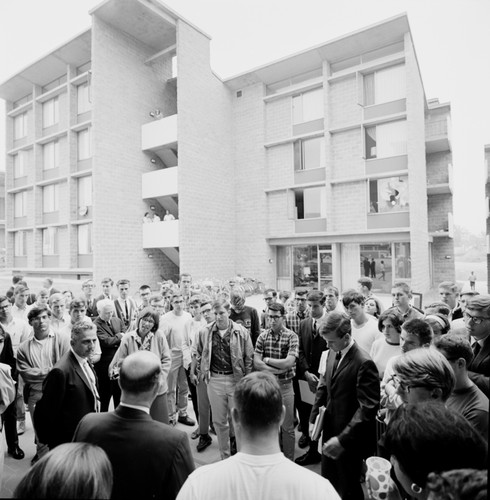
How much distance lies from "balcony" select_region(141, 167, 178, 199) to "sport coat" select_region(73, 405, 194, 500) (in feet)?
54.0

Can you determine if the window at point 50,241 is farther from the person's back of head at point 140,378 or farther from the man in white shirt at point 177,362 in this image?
the person's back of head at point 140,378

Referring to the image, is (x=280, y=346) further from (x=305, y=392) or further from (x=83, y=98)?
(x=83, y=98)

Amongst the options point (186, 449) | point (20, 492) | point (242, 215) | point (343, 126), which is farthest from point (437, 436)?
point (242, 215)

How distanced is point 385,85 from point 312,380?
1724 cm

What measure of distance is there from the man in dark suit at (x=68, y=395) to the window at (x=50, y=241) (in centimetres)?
2075

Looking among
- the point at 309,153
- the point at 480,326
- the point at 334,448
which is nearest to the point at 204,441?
the point at 334,448

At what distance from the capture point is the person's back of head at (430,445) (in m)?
1.30

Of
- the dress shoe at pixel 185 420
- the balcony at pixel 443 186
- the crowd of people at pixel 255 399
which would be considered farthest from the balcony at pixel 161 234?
the balcony at pixel 443 186

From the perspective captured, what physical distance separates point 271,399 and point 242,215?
63.9 feet

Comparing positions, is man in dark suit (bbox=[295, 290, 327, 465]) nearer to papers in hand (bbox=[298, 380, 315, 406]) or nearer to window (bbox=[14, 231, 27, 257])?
papers in hand (bbox=[298, 380, 315, 406])

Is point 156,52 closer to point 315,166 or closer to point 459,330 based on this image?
point 315,166

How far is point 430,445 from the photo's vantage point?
1.33 meters

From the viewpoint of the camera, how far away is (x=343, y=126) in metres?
17.8

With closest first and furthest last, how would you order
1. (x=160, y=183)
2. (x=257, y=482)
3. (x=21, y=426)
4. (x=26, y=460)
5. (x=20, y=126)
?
(x=257, y=482)
(x=26, y=460)
(x=21, y=426)
(x=160, y=183)
(x=20, y=126)
